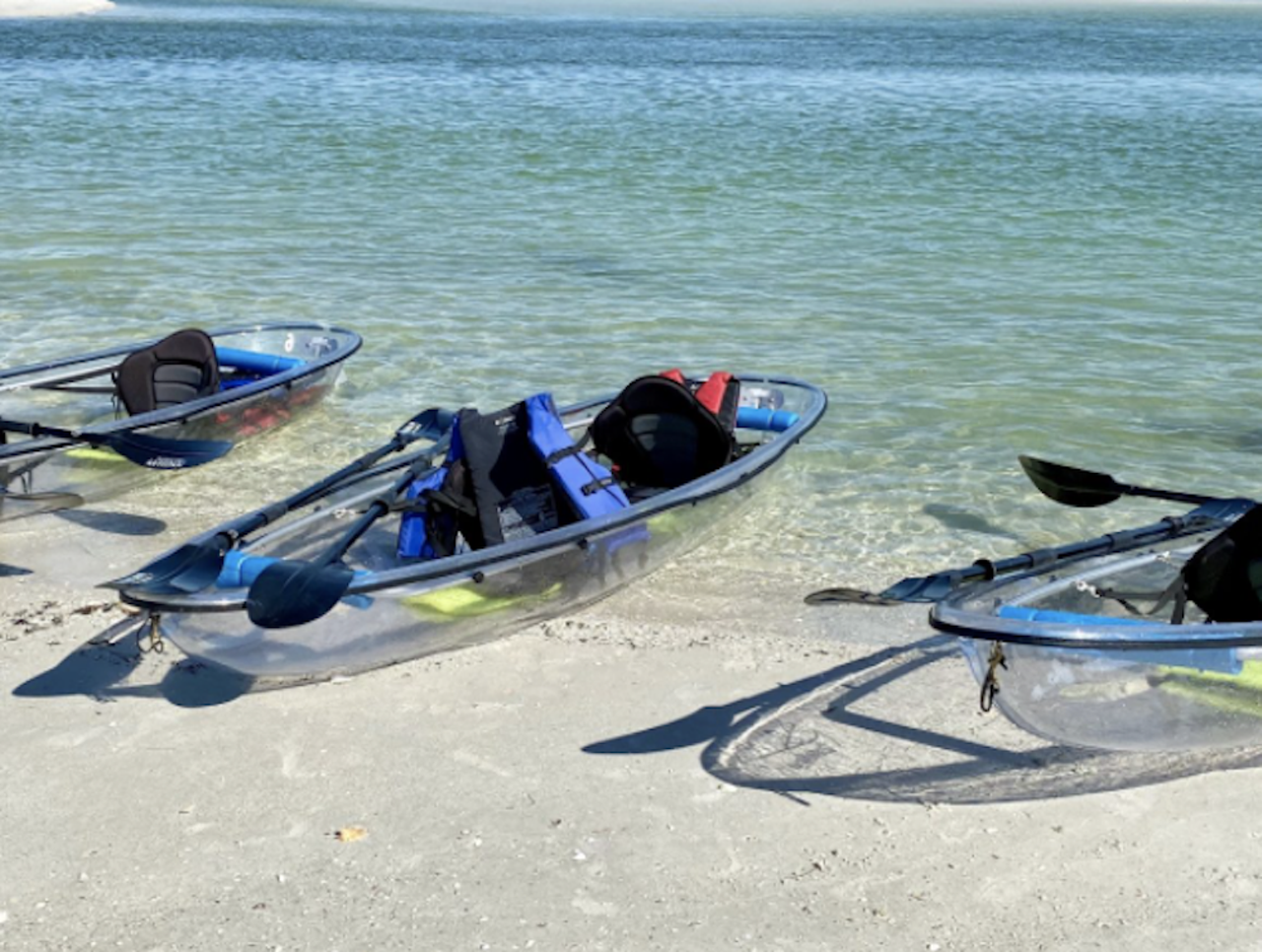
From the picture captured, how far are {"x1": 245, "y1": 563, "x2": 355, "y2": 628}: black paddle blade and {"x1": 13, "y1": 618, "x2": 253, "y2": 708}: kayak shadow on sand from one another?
56 centimetres

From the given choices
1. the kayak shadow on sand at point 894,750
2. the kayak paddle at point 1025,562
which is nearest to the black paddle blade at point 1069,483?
the kayak paddle at point 1025,562

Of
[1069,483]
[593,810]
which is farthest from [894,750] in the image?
[1069,483]

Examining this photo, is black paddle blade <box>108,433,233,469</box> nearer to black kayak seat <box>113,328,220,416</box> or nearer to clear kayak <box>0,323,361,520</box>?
clear kayak <box>0,323,361,520</box>

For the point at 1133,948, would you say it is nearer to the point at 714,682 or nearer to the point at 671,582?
the point at 714,682

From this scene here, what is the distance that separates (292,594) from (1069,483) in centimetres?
336

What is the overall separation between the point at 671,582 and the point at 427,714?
5.93ft

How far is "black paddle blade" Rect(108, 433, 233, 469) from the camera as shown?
25.1 ft

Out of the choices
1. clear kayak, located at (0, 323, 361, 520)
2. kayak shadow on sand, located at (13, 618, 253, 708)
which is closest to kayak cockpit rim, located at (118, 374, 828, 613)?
kayak shadow on sand, located at (13, 618, 253, 708)

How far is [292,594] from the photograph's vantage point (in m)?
Answer: 5.63

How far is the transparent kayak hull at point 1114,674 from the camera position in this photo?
16.6 feet

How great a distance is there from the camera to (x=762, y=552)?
796 centimetres

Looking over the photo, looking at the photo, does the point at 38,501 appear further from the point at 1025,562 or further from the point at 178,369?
the point at 1025,562

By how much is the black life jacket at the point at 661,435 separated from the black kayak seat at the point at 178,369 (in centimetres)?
251

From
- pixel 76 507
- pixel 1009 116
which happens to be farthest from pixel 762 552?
pixel 1009 116
